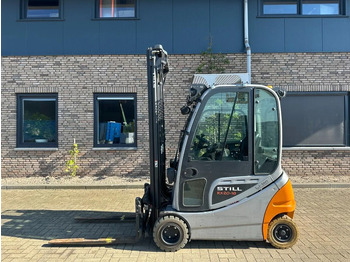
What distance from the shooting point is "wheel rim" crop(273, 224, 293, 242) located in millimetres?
4215

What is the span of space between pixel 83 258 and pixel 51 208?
9.92 ft

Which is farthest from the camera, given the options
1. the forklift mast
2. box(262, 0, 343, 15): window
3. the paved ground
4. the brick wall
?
box(262, 0, 343, 15): window

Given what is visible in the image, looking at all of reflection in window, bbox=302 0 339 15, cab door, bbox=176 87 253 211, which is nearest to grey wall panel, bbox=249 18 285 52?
reflection in window, bbox=302 0 339 15

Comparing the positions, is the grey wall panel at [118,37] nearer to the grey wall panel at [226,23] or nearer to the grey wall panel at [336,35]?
the grey wall panel at [226,23]

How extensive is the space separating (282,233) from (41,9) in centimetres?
992

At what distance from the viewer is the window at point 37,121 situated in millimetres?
9914

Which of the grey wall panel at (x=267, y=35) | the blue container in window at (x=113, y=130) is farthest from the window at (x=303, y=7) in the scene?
the blue container in window at (x=113, y=130)

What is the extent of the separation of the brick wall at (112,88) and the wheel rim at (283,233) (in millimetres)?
5713

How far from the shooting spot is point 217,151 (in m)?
4.17

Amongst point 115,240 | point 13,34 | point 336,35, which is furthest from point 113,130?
point 336,35

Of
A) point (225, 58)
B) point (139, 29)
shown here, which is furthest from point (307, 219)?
point (139, 29)

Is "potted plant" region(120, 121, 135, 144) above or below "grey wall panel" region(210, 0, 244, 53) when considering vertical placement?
below

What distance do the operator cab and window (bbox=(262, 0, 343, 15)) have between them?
6.96m

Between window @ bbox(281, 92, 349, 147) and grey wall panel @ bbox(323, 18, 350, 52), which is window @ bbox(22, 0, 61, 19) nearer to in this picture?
window @ bbox(281, 92, 349, 147)
